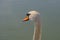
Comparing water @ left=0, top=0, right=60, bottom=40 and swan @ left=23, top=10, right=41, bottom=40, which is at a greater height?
water @ left=0, top=0, right=60, bottom=40

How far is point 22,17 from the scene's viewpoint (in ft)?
11.7

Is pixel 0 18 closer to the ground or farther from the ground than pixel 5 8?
closer to the ground

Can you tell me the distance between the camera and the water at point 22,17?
10.7 feet

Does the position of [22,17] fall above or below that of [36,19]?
above

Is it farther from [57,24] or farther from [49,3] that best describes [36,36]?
[49,3]

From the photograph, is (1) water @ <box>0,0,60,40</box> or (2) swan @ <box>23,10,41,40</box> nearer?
(2) swan @ <box>23,10,41,40</box>

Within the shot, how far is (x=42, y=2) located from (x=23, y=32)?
139cm

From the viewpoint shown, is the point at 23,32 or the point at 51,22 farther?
the point at 51,22

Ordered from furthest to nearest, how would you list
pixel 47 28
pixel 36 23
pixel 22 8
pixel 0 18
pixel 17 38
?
pixel 22 8 < pixel 0 18 < pixel 47 28 < pixel 17 38 < pixel 36 23

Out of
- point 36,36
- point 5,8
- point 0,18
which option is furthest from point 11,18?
point 36,36

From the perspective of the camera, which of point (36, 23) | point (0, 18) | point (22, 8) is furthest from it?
point (22, 8)

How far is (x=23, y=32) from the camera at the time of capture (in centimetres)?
336

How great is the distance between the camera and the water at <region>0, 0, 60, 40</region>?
10.7ft

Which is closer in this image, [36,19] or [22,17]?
[36,19]
